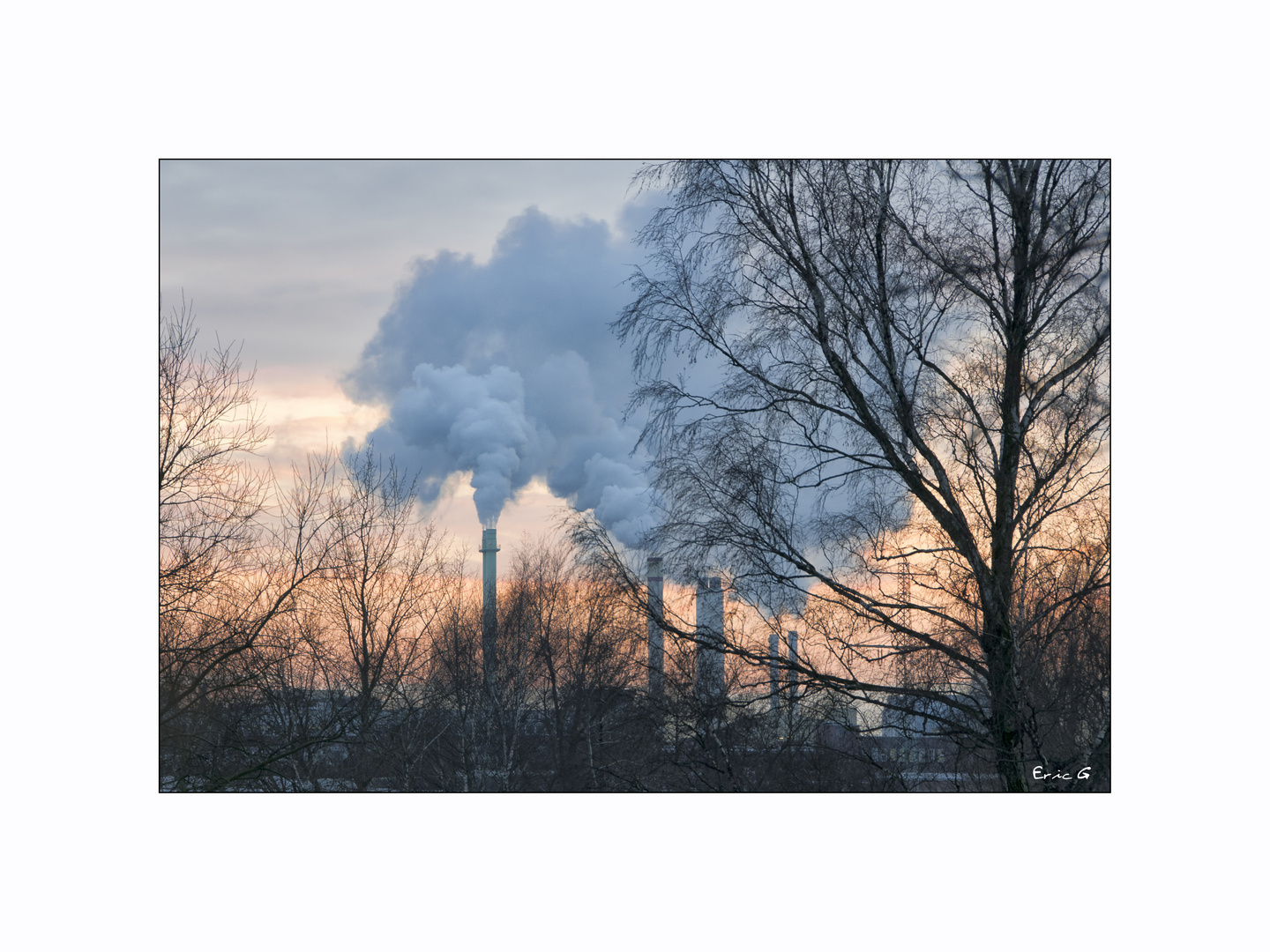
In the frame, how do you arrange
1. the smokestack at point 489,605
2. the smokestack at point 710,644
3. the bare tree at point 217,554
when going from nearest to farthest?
the bare tree at point 217,554 < the smokestack at point 710,644 < the smokestack at point 489,605

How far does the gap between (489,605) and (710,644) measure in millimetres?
1354

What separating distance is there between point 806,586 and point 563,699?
1.56 m

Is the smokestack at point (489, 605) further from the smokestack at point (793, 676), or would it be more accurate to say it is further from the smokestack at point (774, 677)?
the smokestack at point (793, 676)

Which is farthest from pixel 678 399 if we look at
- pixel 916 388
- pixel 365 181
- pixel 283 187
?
pixel 283 187

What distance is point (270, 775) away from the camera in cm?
423

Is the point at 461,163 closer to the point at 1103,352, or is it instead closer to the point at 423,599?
the point at 423,599

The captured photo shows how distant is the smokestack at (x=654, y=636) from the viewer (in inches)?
172

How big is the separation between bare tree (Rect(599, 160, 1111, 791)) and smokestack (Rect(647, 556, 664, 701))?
154mm

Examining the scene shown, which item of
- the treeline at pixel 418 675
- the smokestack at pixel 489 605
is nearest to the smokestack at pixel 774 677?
the treeline at pixel 418 675

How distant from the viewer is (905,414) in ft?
14.5

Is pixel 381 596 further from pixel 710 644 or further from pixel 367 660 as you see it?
pixel 710 644

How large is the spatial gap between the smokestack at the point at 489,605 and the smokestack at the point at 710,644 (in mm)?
1236

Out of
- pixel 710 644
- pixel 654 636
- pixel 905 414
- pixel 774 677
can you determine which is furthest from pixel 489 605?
pixel 905 414

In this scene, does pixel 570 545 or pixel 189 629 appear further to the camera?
pixel 570 545
